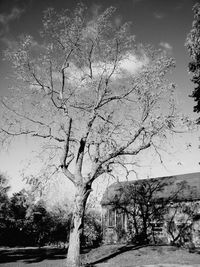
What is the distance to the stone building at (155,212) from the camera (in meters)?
24.8

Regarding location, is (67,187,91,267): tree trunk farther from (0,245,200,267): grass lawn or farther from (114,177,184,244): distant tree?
(114,177,184,244): distant tree

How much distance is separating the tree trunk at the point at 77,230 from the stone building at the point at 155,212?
1546 centimetres

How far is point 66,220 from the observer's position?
108 ft

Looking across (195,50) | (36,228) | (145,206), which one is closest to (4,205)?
(36,228)

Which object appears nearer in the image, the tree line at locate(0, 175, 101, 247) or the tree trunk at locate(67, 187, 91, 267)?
the tree trunk at locate(67, 187, 91, 267)

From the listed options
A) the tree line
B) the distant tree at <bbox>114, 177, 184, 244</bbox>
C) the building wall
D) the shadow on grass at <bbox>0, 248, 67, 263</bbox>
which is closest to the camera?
the shadow on grass at <bbox>0, 248, 67, 263</bbox>

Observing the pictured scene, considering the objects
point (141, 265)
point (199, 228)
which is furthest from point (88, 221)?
point (141, 265)

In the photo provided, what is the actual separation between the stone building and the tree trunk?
50.7 ft

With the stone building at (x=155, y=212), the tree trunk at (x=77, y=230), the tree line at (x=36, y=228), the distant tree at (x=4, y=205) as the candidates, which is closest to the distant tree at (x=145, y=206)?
the stone building at (x=155, y=212)

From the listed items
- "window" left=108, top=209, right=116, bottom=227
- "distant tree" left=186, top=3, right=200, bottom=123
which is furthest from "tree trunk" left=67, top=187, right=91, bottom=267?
"window" left=108, top=209, right=116, bottom=227

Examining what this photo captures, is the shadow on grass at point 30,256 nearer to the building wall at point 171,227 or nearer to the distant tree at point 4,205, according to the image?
the distant tree at point 4,205

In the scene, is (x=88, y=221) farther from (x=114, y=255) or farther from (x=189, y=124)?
(x=189, y=124)

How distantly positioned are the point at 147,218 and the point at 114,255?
11.2m

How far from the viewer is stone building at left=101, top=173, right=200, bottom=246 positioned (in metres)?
24.8
